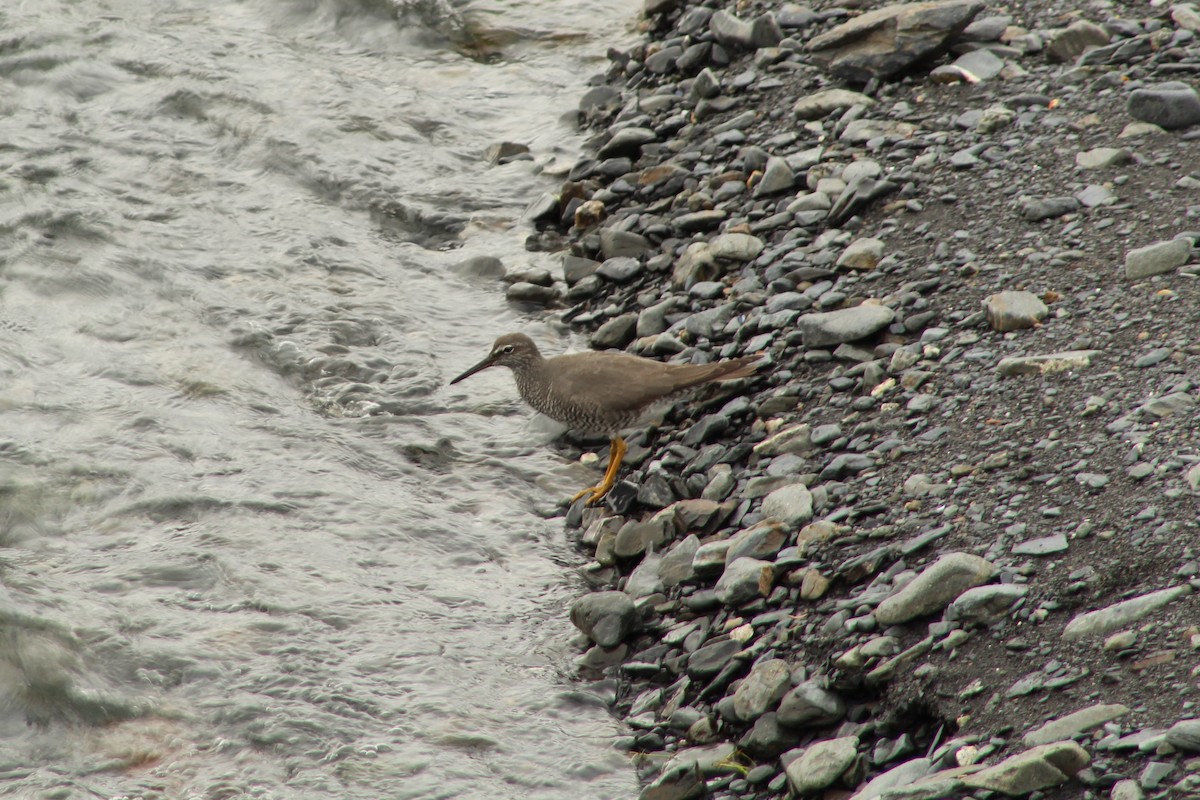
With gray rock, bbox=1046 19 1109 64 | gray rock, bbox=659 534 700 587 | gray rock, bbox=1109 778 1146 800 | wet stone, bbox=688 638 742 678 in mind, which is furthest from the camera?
gray rock, bbox=1046 19 1109 64

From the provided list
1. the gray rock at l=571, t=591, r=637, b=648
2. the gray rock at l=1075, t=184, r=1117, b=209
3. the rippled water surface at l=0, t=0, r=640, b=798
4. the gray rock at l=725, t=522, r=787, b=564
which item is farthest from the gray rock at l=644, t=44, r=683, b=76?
the gray rock at l=571, t=591, r=637, b=648

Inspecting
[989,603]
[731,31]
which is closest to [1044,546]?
[989,603]

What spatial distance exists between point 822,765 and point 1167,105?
533 cm

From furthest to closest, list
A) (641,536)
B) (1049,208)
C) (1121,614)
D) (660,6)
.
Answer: (660,6) → (1049,208) → (641,536) → (1121,614)

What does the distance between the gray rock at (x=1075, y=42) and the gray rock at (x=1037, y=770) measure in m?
6.35

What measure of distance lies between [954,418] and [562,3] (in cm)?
1062

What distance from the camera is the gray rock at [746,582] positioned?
6270mm

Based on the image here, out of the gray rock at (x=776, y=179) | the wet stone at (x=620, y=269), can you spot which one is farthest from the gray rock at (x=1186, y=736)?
the wet stone at (x=620, y=269)

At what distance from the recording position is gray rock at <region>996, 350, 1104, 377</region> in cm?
649

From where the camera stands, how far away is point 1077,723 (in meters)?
4.59

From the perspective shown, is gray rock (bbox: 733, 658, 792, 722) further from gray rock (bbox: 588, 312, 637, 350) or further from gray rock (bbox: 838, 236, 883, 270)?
gray rock (bbox: 588, 312, 637, 350)

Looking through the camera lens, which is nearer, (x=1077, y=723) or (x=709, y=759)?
(x=1077, y=723)

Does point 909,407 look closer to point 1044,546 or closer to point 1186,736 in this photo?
point 1044,546

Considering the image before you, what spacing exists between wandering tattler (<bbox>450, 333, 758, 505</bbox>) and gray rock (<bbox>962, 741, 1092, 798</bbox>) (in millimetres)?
3607
